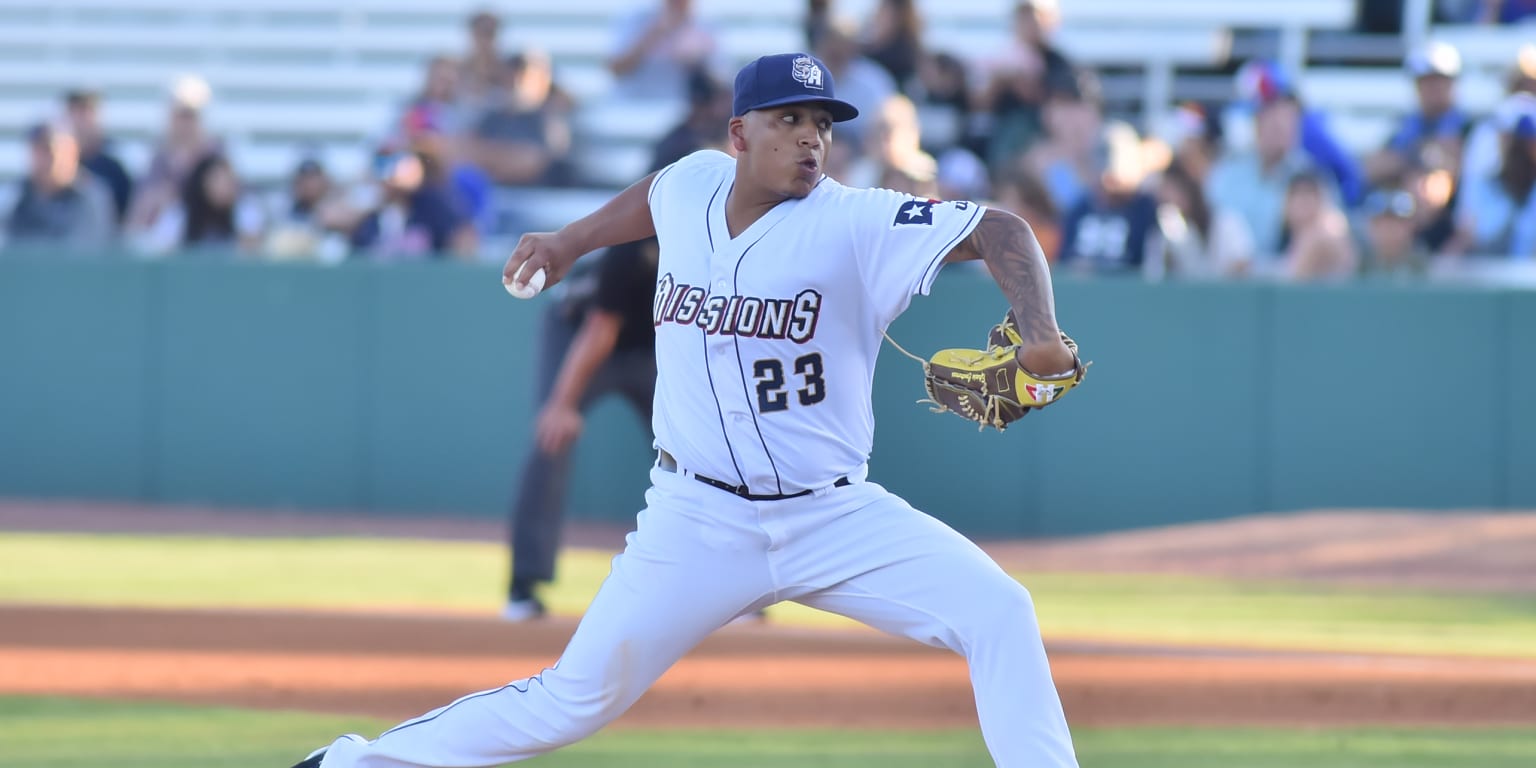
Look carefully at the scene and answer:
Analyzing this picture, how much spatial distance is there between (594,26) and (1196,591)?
9985mm

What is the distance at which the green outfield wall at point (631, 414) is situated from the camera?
11.8 metres

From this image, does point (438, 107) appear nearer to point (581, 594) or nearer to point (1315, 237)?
point (581, 594)

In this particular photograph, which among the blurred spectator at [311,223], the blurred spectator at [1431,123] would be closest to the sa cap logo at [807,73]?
the blurred spectator at [1431,123]

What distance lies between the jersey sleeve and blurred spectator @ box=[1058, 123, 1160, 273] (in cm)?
790

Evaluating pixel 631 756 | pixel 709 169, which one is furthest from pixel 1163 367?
pixel 709 169

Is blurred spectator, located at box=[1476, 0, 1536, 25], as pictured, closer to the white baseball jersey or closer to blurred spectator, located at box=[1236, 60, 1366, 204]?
blurred spectator, located at box=[1236, 60, 1366, 204]

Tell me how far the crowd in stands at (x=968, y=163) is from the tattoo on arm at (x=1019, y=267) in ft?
17.9

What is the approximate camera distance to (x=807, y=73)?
14.4ft

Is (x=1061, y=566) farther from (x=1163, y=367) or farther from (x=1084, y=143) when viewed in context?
(x=1084, y=143)

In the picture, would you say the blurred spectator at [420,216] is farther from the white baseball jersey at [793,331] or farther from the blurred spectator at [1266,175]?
the white baseball jersey at [793,331]

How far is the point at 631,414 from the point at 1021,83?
3.60 m

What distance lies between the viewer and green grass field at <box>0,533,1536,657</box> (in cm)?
878

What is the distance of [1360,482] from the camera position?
11875 millimetres

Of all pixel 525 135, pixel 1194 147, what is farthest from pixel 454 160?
pixel 1194 147
